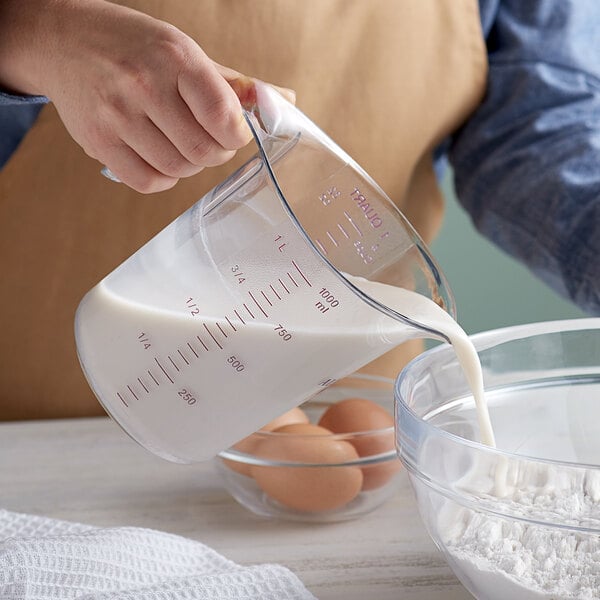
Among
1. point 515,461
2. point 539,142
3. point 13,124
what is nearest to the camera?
point 515,461

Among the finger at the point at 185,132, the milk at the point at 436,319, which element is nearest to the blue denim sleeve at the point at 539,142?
the milk at the point at 436,319

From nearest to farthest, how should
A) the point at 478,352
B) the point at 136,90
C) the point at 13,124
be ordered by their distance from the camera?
the point at 136,90 < the point at 478,352 < the point at 13,124

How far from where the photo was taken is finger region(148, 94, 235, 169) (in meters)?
0.67

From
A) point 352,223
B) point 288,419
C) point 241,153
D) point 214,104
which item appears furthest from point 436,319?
point 241,153

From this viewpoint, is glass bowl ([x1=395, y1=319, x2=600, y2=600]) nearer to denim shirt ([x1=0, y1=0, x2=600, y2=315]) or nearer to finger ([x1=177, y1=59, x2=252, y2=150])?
finger ([x1=177, y1=59, x2=252, y2=150])

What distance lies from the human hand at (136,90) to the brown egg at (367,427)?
289 millimetres

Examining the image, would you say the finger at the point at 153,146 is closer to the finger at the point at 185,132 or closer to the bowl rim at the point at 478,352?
the finger at the point at 185,132

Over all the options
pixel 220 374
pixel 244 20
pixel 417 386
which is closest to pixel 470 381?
pixel 417 386

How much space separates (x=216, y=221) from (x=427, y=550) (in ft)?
1.12

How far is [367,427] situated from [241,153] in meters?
0.45

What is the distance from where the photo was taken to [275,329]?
0.65 metres

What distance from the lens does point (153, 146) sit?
709 mm

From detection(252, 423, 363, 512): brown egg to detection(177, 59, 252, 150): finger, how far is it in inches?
11.8

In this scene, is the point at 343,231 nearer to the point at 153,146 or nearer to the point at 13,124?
the point at 153,146
